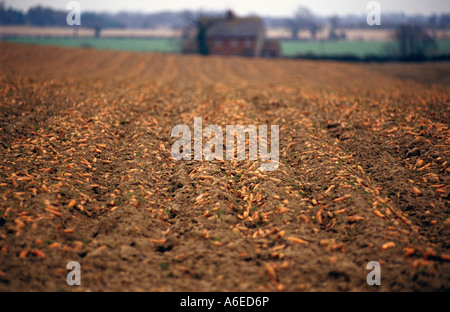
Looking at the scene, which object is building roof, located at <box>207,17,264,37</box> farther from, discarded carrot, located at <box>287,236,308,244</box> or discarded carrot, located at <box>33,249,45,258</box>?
discarded carrot, located at <box>33,249,45,258</box>

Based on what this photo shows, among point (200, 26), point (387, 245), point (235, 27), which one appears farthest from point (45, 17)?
point (387, 245)

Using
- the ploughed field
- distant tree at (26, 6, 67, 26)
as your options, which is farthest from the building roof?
the ploughed field

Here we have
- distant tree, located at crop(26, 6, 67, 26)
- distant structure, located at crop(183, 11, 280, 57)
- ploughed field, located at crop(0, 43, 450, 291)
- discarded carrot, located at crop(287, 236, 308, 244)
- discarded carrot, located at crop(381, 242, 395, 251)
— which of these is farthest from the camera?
distant tree, located at crop(26, 6, 67, 26)

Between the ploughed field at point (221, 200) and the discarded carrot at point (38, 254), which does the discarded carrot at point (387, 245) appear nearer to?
the ploughed field at point (221, 200)

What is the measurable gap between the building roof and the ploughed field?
136ft

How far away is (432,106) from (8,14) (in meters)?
60.9

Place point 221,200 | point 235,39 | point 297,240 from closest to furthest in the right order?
point 297,240
point 221,200
point 235,39

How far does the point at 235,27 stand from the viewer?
4878 centimetres

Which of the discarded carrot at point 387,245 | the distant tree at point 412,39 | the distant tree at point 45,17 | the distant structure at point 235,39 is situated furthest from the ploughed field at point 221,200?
the distant tree at point 45,17

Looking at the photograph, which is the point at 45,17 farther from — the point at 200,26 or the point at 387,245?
the point at 387,245

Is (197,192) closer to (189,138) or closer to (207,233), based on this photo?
(207,233)

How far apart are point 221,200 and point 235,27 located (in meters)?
48.1

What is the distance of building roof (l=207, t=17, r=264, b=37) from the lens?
47969 millimetres
